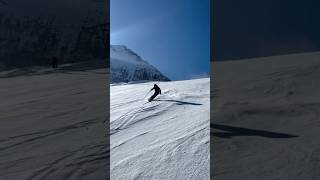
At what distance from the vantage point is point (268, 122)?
8891mm

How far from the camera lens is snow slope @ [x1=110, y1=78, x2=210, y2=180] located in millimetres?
6879

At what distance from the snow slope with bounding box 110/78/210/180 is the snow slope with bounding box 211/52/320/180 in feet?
1.13

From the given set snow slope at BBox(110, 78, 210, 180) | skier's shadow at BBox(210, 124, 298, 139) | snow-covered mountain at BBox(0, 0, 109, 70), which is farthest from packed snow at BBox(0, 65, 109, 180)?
snow-covered mountain at BBox(0, 0, 109, 70)

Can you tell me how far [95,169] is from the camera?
7.24 metres

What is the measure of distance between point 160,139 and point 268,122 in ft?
8.13

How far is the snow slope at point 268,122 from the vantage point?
660 centimetres

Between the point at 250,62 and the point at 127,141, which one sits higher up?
the point at 250,62

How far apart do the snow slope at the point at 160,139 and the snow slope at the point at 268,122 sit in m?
0.35

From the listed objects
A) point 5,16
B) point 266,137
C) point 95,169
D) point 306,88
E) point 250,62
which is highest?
point 5,16

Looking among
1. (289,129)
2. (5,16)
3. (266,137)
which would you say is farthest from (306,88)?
(5,16)

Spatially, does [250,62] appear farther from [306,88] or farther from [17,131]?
[17,131]

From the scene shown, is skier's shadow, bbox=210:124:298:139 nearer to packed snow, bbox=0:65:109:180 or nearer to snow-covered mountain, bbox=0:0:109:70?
packed snow, bbox=0:65:109:180

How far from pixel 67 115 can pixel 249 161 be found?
5230mm

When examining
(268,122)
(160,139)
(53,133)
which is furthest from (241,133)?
(53,133)
